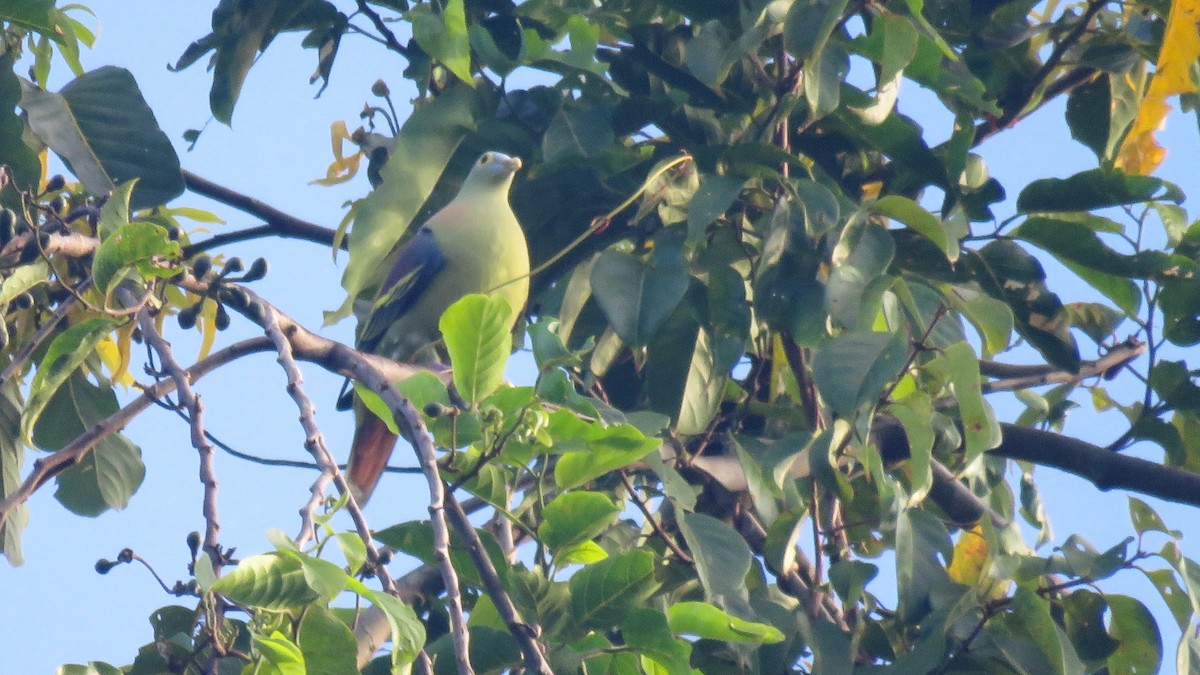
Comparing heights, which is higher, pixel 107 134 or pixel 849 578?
pixel 107 134

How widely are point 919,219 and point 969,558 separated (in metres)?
0.75

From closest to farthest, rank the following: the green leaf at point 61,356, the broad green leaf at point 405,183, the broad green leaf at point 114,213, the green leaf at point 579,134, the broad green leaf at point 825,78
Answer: the green leaf at point 61,356, the broad green leaf at point 114,213, the broad green leaf at point 825,78, the broad green leaf at point 405,183, the green leaf at point 579,134

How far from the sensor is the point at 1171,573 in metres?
2.12

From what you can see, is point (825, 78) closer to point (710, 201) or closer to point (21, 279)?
point (710, 201)

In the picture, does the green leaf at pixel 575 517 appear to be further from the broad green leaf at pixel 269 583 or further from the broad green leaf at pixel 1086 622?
the broad green leaf at pixel 1086 622

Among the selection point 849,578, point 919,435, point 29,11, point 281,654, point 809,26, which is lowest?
point 281,654

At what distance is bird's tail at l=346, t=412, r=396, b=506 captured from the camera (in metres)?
3.08

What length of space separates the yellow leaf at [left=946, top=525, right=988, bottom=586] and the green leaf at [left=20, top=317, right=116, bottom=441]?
5.28 ft

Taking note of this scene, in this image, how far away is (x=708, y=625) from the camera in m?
1.42

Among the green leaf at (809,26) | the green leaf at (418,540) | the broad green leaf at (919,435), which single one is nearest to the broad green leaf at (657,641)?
the green leaf at (418,540)

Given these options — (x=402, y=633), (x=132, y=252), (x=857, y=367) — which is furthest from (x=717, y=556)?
(x=132, y=252)

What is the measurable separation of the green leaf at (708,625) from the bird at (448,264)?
183 centimetres

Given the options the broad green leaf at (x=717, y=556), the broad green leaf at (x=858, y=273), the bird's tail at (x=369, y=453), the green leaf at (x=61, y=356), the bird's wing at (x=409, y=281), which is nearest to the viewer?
the green leaf at (x=61, y=356)

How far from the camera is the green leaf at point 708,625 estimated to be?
1402 mm
